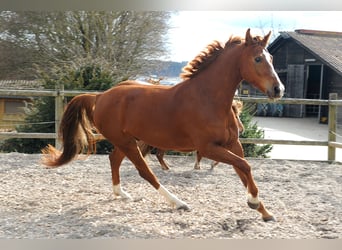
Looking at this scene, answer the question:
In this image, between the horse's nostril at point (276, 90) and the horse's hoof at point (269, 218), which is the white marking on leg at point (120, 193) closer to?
the horse's hoof at point (269, 218)

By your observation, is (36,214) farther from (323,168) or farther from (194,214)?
(323,168)

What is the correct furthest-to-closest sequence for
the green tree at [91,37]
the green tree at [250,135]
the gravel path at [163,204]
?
the green tree at [91,37] < the green tree at [250,135] < the gravel path at [163,204]

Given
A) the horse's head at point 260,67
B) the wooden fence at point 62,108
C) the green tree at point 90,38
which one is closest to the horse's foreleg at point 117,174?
the horse's head at point 260,67

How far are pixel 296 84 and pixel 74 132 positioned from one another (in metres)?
14.6

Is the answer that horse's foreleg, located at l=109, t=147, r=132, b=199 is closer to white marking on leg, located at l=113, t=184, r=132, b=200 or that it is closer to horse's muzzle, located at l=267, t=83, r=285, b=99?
white marking on leg, located at l=113, t=184, r=132, b=200

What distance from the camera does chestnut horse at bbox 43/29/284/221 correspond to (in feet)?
10.3

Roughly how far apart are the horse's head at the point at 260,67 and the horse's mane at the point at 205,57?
0.28m

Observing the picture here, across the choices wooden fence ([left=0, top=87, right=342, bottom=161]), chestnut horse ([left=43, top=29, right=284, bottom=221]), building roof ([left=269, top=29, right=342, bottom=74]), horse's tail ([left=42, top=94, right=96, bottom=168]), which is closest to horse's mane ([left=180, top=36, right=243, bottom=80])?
chestnut horse ([left=43, top=29, right=284, bottom=221])

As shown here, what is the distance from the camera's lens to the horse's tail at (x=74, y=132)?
413 cm

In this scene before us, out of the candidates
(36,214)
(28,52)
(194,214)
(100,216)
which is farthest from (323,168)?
(28,52)

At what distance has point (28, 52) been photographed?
35.3 ft

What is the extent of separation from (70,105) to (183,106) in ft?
4.88

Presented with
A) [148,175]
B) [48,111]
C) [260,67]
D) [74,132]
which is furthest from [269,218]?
[48,111]

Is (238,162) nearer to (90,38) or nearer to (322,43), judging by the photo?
(90,38)
